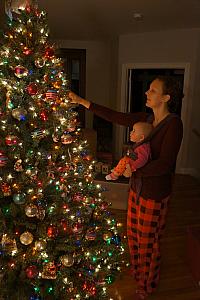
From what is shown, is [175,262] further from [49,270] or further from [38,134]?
[38,134]

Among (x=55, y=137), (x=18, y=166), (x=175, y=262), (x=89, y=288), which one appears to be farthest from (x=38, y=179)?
(x=175, y=262)

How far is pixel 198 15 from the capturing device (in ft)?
11.4

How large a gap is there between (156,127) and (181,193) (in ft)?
8.32

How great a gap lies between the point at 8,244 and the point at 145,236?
89cm

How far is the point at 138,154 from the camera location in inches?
65.6

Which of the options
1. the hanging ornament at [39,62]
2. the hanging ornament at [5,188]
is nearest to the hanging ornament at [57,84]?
the hanging ornament at [39,62]

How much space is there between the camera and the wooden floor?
6.81 feet

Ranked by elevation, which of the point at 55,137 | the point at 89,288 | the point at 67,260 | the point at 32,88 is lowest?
the point at 89,288

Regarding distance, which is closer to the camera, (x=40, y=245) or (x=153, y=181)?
(x=40, y=245)

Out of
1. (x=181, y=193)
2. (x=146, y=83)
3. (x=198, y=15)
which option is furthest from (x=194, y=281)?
(x=146, y=83)

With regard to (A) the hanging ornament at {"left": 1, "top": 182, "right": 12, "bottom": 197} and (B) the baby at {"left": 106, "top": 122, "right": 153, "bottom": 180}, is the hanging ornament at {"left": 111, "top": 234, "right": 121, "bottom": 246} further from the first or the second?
(A) the hanging ornament at {"left": 1, "top": 182, "right": 12, "bottom": 197}

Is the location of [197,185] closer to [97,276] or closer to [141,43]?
[141,43]

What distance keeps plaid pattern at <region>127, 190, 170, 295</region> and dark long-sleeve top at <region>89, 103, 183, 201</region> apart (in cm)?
6

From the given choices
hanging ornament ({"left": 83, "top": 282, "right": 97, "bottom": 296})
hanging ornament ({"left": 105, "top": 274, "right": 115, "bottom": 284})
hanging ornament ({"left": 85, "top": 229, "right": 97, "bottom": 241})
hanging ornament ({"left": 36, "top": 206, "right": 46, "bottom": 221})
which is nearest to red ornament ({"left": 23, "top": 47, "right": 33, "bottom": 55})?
hanging ornament ({"left": 36, "top": 206, "right": 46, "bottom": 221})
